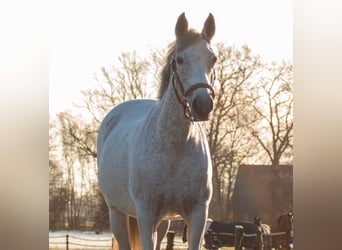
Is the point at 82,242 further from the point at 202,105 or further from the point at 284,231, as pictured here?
the point at 202,105

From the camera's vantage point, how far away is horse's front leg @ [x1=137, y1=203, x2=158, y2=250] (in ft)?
7.75

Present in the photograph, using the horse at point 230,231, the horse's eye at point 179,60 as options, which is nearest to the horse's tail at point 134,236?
the horse's eye at point 179,60

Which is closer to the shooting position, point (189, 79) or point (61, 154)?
point (189, 79)

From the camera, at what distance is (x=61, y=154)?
18.9 feet

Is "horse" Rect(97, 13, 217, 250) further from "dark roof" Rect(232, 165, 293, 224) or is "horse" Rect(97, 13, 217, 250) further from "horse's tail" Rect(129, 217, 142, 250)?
"dark roof" Rect(232, 165, 293, 224)

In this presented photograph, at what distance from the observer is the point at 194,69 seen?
2.16 meters

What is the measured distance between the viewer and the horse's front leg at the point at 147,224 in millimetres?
2361

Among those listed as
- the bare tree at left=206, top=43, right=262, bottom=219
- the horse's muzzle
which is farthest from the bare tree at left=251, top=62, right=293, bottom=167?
the horse's muzzle

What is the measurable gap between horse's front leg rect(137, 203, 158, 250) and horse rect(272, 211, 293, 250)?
367 cm

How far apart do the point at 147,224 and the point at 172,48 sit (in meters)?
0.63

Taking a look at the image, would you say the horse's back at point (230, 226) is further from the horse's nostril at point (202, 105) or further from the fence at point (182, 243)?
the horse's nostril at point (202, 105)
